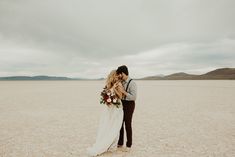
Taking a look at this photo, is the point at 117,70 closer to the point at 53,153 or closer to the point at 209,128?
the point at 53,153

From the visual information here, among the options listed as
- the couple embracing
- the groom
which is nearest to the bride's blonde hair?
the couple embracing

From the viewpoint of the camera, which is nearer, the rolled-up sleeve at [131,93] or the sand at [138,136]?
the rolled-up sleeve at [131,93]

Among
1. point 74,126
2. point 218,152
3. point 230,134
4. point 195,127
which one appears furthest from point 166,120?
point 218,152

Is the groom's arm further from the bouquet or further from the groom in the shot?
the bouquet

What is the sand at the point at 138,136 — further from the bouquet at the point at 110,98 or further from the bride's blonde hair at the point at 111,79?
the bride's blonde hair at the point at 111,79

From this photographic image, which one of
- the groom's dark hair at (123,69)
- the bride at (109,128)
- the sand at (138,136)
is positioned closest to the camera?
the groom's dark hair at (123,69)

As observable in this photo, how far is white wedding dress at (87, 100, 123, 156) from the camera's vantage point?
6398 mm

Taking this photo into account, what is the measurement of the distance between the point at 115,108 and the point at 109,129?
51 cm

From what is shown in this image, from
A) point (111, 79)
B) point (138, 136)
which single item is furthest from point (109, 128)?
point (138, 136)

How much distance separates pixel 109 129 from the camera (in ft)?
21.1

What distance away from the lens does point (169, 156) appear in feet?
20.8

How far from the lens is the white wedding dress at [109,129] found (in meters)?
6.40

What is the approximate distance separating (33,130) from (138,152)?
415cm

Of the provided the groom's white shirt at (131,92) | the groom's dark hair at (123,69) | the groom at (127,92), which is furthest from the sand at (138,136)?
the groom's dark hair at (123,69)
